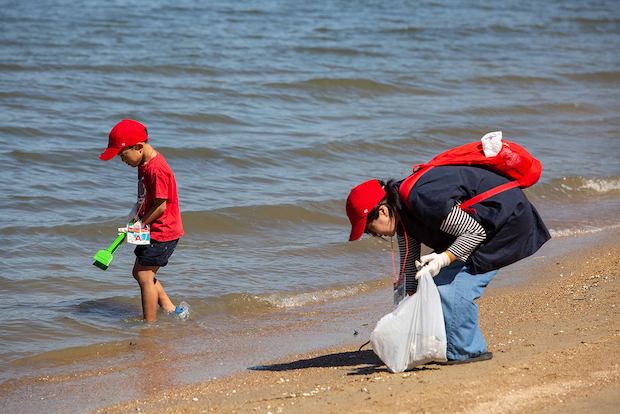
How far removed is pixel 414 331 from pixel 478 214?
0.71 metres

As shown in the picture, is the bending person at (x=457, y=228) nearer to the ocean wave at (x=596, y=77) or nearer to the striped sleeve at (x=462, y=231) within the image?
the striped sleeve at (x=462, y=231)

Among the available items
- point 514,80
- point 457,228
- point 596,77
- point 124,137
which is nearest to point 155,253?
point 124,137

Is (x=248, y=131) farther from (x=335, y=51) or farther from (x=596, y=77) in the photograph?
(x=596, y=77)

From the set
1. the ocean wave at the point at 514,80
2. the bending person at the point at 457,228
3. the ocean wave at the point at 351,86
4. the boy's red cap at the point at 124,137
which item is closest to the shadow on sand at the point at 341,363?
the bending person at the point at 457,228

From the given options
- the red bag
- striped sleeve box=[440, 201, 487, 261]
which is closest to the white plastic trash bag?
striped sleeve box=[440, 201, 487, 261]

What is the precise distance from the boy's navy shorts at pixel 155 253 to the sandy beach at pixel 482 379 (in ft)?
3.81

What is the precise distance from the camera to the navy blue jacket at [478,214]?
3049 millimetres

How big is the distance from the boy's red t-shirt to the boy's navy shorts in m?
0.05

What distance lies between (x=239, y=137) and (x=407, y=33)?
11998mm

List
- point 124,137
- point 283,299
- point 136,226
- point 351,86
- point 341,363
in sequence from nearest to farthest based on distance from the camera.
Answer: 1. point 341,363
2. point 124,137
3. point 136,226
4. point 283,299
5. point 351,86

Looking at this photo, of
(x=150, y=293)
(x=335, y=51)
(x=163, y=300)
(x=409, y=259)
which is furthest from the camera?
(x=335, y=51)

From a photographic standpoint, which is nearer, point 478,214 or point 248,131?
point 478,214

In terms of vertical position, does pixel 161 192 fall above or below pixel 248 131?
above

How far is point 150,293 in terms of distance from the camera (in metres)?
4.80
